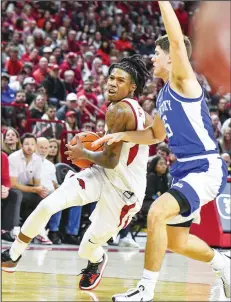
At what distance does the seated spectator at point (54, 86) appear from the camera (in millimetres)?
15781

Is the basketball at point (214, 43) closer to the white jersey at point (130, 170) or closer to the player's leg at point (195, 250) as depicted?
the white jersey at point (130, 170)

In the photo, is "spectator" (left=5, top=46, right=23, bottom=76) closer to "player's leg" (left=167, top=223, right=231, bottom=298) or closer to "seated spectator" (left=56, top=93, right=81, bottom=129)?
"seated spectator" (left=56, top=93, right=81, bottom=129)

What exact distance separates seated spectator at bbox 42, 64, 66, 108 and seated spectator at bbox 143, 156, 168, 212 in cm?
368

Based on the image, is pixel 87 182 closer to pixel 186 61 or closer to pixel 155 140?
pixel 155 140

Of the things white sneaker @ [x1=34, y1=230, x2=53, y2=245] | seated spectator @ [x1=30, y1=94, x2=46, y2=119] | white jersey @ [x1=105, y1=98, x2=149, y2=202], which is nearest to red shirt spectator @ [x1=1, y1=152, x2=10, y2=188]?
white sneaker @ [x1=34, y1=230, x2=53, y2=245]

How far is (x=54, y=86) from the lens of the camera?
15.9 m

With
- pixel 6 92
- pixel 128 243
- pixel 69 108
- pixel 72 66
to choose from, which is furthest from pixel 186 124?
pixel 72 66

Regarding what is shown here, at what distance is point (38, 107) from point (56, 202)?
6.97m

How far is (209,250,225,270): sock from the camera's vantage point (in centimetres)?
707

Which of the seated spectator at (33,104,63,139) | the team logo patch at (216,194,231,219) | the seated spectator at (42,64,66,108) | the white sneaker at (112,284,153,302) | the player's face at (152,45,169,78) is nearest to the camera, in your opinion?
the white sneaker at (112,284,153,302)

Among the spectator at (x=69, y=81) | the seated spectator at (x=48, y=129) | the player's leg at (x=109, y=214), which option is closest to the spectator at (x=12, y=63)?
the spectator at (x=69, y=81)

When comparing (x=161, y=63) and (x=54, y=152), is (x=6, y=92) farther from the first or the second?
(x=161, y=63)

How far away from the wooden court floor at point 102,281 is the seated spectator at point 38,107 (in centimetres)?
334

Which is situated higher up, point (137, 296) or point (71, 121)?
point (71, 121)
